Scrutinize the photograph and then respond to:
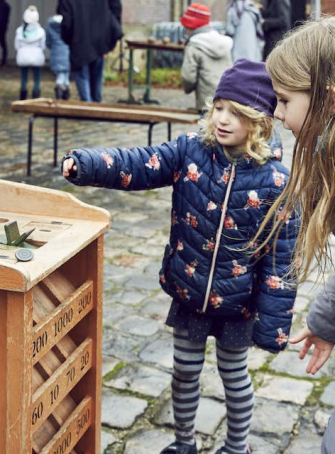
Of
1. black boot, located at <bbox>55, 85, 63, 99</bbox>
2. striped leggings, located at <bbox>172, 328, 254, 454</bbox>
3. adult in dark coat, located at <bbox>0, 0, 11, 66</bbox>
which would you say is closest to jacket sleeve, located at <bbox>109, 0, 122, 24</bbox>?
black boot, located at <bbox>55, 85, 63, 99</bbox>

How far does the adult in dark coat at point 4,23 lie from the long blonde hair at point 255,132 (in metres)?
18.1

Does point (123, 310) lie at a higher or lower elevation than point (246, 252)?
lower

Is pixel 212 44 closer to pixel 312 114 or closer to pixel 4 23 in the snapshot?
pixel 312 114

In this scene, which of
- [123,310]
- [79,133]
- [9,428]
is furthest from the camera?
[79,133]

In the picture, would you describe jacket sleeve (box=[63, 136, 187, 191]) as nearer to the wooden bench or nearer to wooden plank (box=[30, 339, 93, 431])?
wooden plank (box=[30, 339, 93, 431])

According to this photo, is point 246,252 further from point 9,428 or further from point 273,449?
point 9,428

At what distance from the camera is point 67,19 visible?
427 inches

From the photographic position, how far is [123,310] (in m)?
4.90

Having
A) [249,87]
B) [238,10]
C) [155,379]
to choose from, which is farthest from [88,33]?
[249,87]

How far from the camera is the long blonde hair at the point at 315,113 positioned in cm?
226

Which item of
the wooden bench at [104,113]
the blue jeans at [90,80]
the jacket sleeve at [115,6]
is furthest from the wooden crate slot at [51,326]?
the jacket sleeve at [115,6]

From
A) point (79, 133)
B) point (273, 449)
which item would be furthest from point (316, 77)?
point (79, 133)

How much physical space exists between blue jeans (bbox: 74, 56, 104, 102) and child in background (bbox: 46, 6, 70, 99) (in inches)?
67.7

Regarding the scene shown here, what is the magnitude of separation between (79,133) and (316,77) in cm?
864
